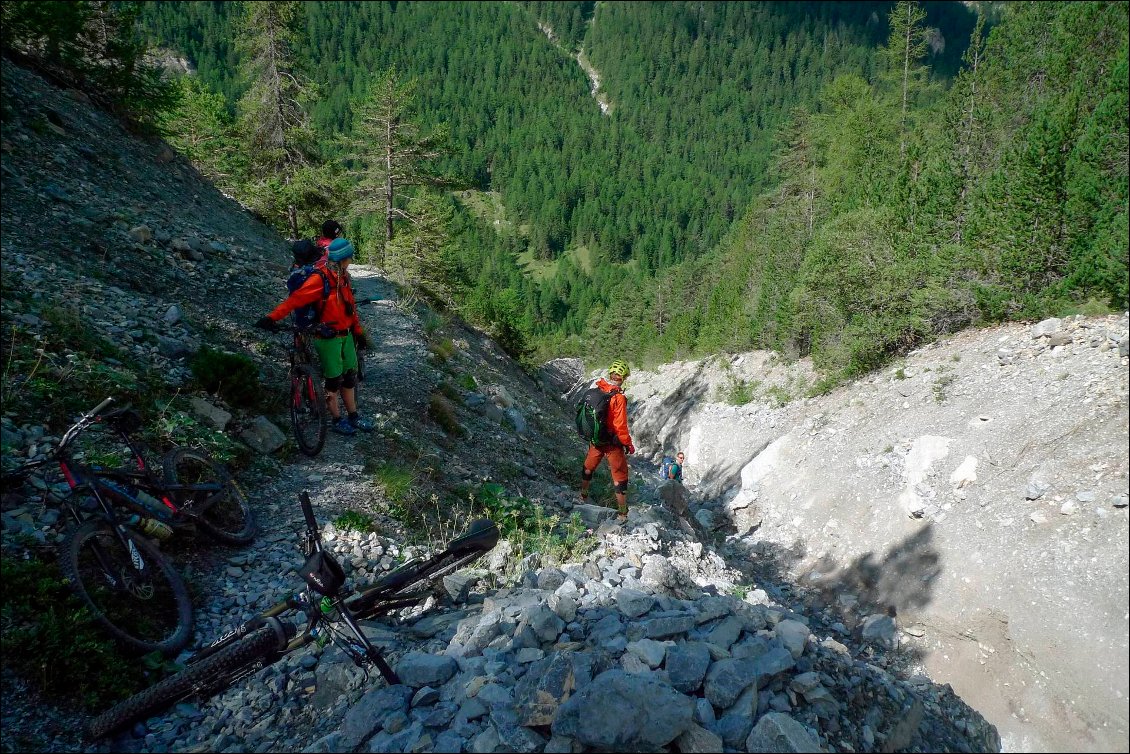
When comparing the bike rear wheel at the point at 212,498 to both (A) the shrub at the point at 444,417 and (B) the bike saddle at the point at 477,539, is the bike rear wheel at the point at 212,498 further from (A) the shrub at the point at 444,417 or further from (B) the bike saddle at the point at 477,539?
(A) the shrub at the point at 444,417

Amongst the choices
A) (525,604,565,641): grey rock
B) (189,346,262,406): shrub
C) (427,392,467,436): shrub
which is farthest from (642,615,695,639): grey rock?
(427,392,467,436): shrub

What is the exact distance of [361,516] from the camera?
650 cm

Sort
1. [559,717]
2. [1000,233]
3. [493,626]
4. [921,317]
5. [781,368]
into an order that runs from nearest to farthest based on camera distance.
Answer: [559,717]
[493,626]
[1000,233]
[921,317]
[781,368]

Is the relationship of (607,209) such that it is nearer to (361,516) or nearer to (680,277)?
(680,277)

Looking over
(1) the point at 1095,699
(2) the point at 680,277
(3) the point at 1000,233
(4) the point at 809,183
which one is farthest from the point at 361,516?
(2) the point at 680,277

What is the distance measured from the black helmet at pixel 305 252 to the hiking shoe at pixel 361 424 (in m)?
2.43

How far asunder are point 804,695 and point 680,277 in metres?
76.8

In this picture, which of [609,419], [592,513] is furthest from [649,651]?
[592,513]

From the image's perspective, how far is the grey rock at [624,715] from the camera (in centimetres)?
321

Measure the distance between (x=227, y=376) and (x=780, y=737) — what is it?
24.4ft

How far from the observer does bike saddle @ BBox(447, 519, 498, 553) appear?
4480mm

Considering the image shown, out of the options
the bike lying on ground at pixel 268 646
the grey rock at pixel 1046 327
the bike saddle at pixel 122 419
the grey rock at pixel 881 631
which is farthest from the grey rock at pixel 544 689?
the bike saddle at pixel 122 419

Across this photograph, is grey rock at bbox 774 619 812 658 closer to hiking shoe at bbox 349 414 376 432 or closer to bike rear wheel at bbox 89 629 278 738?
bike rear wheel at bbox 89 629 278 738

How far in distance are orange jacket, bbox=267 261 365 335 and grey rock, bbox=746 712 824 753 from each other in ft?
19.9
